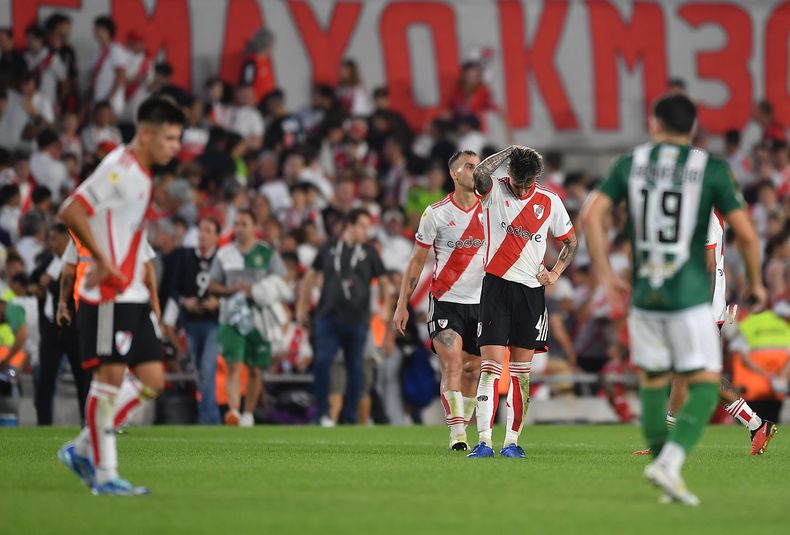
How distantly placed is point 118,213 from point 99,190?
22cm

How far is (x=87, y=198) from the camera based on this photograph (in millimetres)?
8781

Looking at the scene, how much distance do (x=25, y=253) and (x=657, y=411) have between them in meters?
13.5

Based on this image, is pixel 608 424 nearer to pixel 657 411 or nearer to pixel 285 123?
pixel 285 123

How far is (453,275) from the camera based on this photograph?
13969 mm

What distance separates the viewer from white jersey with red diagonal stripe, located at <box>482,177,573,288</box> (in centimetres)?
1223

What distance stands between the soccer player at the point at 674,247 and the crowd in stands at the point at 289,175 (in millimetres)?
11336

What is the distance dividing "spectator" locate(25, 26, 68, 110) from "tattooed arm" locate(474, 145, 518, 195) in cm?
1305

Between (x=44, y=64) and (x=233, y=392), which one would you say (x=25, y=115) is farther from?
(x=233, y=392)

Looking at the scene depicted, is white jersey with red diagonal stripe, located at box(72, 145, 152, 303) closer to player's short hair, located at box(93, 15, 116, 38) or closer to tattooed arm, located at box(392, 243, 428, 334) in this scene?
tattooed arm, located at box(392, 243, 428, 334)

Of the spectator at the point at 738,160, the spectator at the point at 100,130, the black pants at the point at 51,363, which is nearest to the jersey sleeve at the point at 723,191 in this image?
the black pants at the point at 51,363

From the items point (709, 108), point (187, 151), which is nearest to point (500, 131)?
point (709, 108)

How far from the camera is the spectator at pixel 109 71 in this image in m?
23.8

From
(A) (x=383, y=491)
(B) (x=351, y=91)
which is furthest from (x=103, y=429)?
(B) (x=351, y=91)

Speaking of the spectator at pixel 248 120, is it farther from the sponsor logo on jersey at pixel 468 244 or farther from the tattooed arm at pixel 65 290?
the sponsor logo on jersey at pixel 468 244
